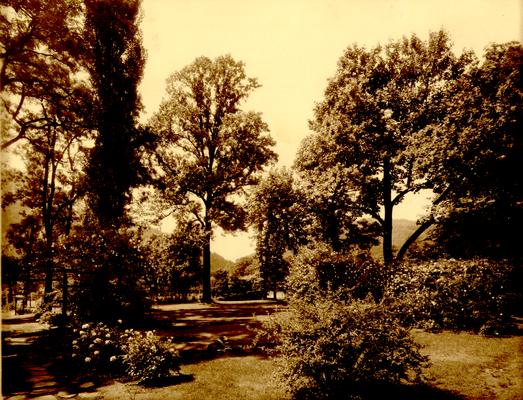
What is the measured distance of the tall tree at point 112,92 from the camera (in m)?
18.1

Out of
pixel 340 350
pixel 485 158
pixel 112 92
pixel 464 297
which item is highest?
pixel 112 92

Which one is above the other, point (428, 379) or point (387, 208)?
point (387, 208)

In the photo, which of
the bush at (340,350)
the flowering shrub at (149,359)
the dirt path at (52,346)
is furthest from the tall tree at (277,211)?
the bush at (340,350)

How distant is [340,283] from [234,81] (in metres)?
21.4

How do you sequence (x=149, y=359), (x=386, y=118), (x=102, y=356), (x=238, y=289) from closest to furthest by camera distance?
1. (x=149, y=359)
2. (x=102, y=356)
3. (x=386, y=118)
4. (x=238, y=289)

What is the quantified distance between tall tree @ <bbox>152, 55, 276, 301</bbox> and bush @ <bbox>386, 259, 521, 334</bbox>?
17.9m

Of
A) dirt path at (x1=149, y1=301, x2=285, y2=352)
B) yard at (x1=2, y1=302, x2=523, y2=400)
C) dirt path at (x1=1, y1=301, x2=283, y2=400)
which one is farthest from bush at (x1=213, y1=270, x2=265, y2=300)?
yard at (x1=2, y1=302, x2=523, y2=400)

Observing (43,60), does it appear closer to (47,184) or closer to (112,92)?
(112,92)

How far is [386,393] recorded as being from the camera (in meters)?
7.67

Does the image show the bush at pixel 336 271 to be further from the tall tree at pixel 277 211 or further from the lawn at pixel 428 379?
the tall tree at pixel 277 211

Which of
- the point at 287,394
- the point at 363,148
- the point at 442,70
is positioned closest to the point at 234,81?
the point at 363,148

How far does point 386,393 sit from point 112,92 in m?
18.8

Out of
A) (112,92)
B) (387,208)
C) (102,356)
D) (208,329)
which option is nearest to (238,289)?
(387,208)

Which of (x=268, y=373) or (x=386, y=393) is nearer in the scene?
(x=386, y=393)
